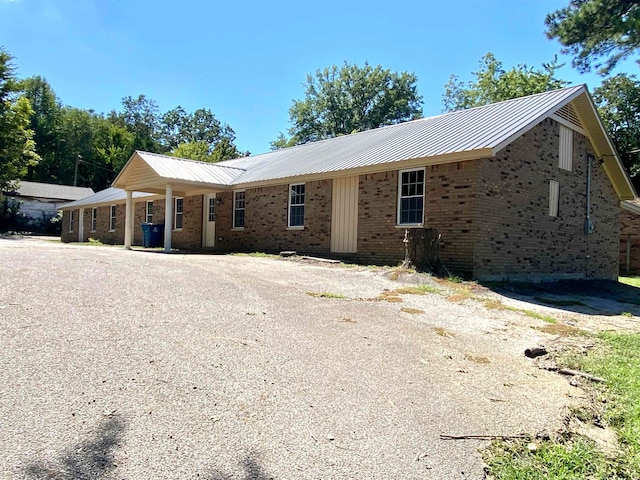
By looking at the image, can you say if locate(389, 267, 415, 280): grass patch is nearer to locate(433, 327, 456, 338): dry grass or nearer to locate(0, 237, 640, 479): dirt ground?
locate(0, 237, 640, 479): dirt ground

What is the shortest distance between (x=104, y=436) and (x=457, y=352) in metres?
3.89

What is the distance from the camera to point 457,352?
5574 mm

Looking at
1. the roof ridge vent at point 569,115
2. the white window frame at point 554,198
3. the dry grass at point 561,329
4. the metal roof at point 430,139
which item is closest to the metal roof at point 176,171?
the metal roof at point 430,139

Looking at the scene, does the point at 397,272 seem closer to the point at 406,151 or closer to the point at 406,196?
the point at 406,196

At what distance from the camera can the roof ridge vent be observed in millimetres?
14602

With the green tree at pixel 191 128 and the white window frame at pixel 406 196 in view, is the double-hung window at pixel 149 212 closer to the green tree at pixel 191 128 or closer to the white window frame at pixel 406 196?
the white window frame at pixel 406 196

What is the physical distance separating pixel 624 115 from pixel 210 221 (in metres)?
29.3

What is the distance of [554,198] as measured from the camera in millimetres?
14312

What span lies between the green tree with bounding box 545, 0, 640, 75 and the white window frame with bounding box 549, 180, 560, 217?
509 cm

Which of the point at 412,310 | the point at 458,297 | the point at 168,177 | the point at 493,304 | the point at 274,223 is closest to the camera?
the point at 412,310

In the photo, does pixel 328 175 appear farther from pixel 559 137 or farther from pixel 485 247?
pixel 559 137

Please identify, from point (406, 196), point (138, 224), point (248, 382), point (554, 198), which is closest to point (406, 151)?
point (406, 196)

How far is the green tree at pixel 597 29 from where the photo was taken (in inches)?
595

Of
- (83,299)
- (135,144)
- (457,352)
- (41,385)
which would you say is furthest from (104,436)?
(135,144)
